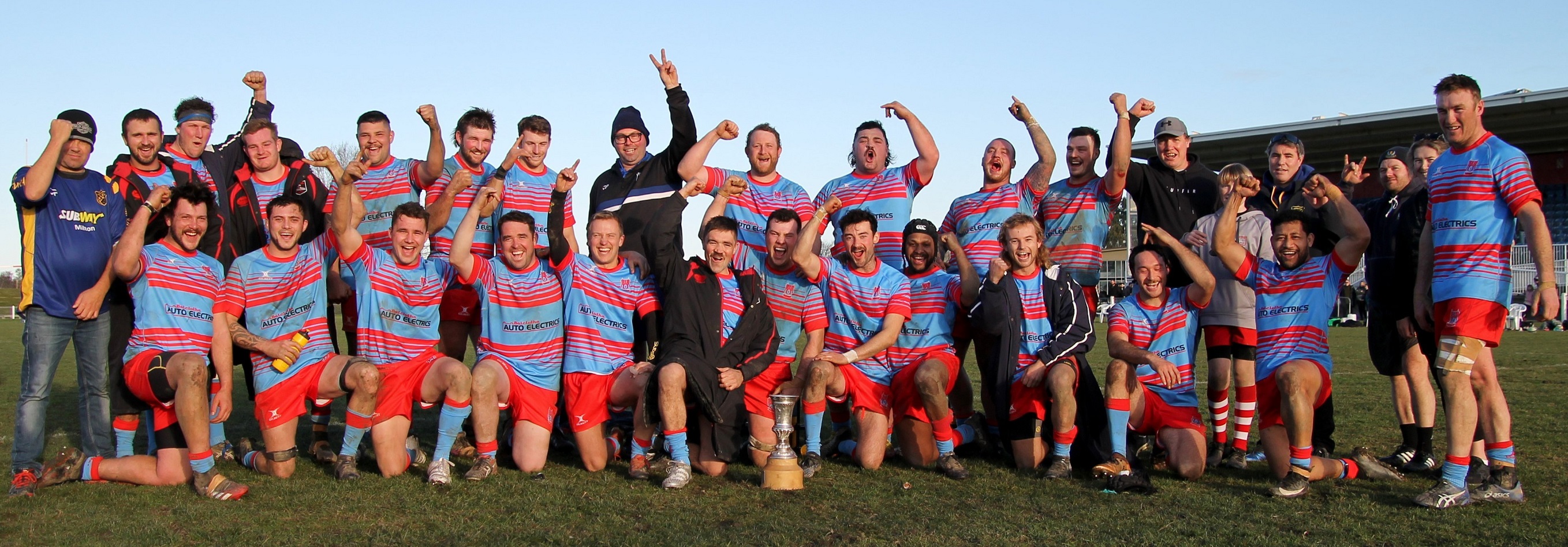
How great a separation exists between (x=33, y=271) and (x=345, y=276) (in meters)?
1.55

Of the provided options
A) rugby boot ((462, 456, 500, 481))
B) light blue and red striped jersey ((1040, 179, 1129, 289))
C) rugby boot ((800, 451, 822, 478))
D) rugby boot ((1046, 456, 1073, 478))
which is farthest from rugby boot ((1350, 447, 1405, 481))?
rugby boot ((462, 456, 500, 481))

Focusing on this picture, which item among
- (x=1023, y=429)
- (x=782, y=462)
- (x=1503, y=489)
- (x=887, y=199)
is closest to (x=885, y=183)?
(x=887, y=199)

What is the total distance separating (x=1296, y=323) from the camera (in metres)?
5.74

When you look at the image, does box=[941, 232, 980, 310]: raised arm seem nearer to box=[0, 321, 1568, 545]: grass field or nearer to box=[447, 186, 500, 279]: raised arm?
box=[0, 321, 1568, 545]: grass field

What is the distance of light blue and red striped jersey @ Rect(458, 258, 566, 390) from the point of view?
6188 mm

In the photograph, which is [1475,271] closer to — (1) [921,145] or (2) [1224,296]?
(2) [1224,296]

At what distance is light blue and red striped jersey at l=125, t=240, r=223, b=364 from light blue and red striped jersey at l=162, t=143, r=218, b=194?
97 centimetres

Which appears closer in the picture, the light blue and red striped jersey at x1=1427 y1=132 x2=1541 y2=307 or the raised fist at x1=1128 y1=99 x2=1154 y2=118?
the light blue and red striped jersey at x1=1427 y1=132 x2=1541 y2=307

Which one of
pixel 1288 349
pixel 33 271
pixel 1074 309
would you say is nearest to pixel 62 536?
pixel 33 271

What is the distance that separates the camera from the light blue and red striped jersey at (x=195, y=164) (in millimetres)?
6598

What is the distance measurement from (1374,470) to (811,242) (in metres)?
3.22

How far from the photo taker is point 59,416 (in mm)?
8328

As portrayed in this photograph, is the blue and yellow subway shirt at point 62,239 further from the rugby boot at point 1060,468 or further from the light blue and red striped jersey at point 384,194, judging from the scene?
the rugby boot at point 1060,468

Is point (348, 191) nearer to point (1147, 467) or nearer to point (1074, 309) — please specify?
point (1074, 309)
